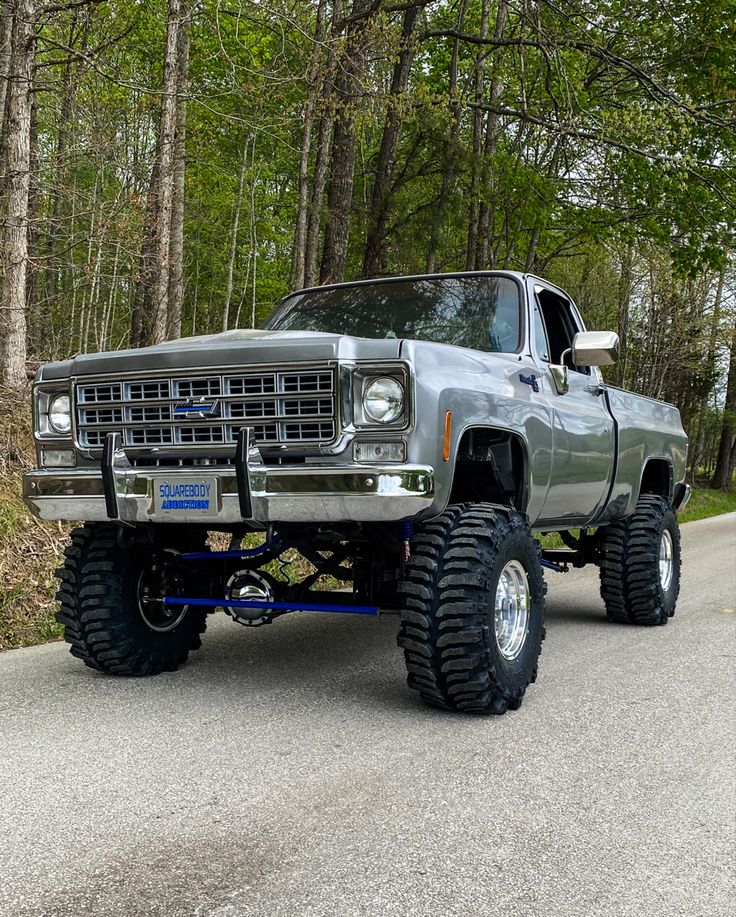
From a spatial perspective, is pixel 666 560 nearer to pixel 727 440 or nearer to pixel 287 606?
pixel 287 606

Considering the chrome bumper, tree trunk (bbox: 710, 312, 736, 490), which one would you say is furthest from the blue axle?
tree trunk (bbox: 710, 312, 736, 490)

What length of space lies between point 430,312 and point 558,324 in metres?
1.19

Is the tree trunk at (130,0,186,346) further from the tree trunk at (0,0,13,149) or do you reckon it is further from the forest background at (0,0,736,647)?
the tree trunk at (0,0,13,149)

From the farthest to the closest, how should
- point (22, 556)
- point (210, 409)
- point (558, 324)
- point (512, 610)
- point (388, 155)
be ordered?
point (388, 155), point (22, 556), point (558, 324), point (512, 610), point (210, 409)

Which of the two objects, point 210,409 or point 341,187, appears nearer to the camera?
point 210,409

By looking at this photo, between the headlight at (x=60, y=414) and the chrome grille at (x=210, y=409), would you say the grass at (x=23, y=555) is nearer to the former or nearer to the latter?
the chrome grille at (x=210, y=409)

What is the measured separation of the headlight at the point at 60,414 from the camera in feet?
17.8

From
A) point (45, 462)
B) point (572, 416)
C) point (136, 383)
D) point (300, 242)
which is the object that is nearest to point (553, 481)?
point (572, 416)

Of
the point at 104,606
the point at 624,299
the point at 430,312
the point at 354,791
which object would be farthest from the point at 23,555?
the point at 624,299

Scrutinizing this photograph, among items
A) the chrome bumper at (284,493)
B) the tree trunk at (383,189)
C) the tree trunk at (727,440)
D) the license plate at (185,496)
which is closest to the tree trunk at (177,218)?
the tree trunk at (383,189)

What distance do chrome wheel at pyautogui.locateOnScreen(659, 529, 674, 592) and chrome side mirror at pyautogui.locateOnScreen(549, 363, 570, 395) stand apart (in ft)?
7.56

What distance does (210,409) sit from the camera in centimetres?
495

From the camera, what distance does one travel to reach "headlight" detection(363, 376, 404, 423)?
15.3 feet

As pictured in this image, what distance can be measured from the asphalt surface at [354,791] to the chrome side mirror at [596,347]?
1931 mm
